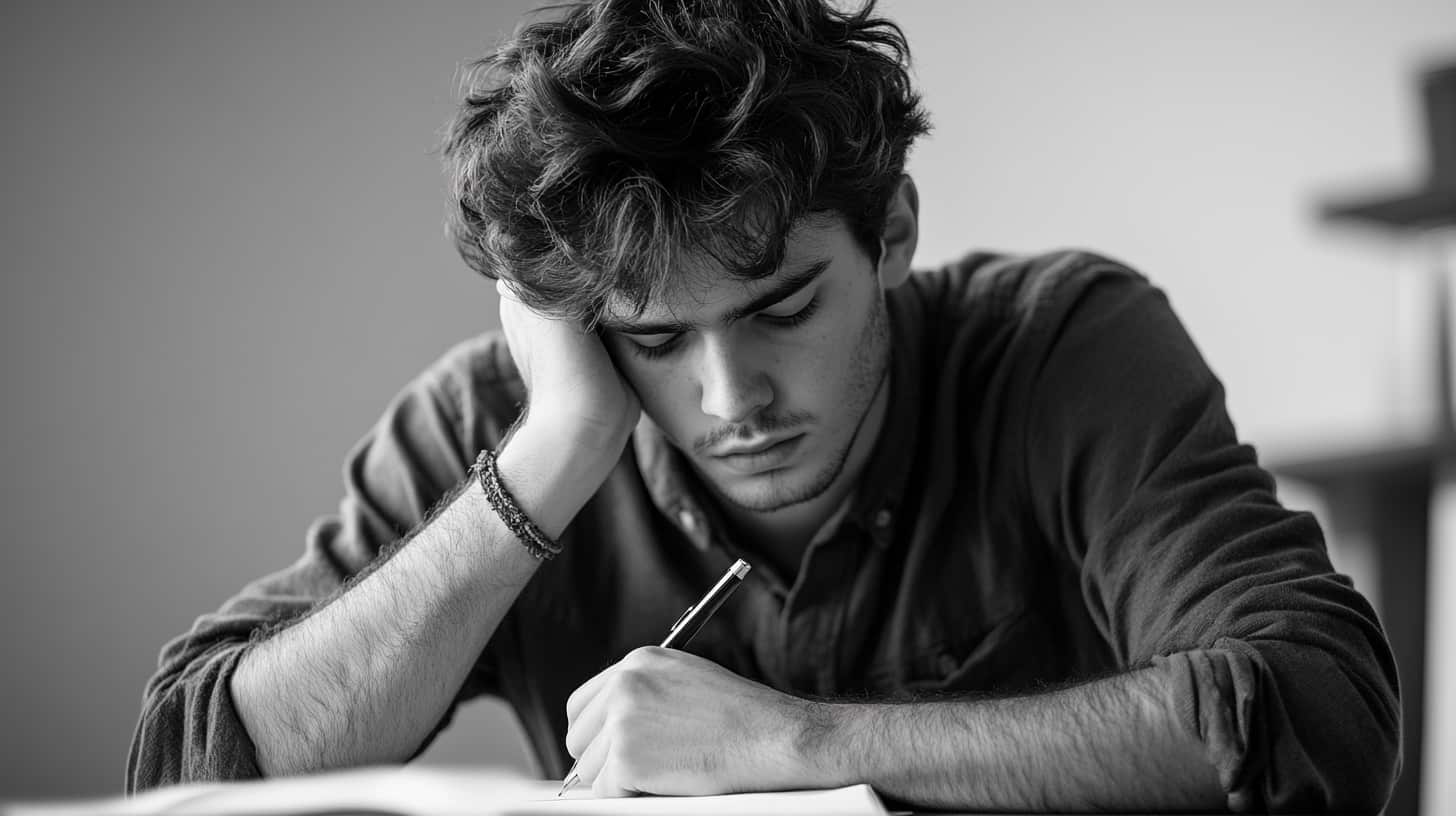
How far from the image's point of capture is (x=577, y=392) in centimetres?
139

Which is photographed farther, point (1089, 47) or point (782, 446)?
point (1089, 47)

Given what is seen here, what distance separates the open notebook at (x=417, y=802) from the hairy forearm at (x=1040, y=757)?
0.16 ft

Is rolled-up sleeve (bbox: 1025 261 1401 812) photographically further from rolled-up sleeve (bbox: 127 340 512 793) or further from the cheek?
rolled-up sleeve (bbox: 127 340 512 793)

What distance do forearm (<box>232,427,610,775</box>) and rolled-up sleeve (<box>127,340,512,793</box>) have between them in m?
0.03

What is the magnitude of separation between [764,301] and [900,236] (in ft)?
0.87

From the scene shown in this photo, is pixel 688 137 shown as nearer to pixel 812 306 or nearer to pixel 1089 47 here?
pixel 812 306

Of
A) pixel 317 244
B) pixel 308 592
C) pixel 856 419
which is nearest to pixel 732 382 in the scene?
pixel 856 419

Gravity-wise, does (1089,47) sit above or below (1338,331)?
above

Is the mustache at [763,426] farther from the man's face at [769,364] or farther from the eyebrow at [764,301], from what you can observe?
the eyebrow at [764,301]

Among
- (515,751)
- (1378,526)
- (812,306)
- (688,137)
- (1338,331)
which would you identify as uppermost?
(688,137)

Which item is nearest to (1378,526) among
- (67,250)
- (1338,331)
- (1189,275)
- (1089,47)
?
(1338,331)

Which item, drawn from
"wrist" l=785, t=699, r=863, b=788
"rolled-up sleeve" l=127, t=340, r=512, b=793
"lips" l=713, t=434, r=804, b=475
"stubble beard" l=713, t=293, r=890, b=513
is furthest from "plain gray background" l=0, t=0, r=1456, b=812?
"wrist" l=785, t=699, r=863, b=788

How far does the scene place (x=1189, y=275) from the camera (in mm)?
2879

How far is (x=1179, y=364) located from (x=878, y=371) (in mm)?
288
